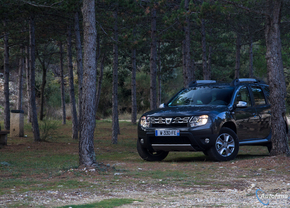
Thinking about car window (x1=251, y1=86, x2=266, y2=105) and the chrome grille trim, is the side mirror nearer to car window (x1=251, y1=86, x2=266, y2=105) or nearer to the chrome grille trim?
car window (x1=251, y1=86, x2=266, y2=105)

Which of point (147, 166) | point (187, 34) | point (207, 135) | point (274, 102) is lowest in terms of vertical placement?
point (147, 166)

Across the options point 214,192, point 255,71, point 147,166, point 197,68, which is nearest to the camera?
point 214,192

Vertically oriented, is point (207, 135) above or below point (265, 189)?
above

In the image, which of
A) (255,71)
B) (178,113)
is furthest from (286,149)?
(255,71)

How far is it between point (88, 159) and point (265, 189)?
356cm

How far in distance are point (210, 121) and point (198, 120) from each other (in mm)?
264

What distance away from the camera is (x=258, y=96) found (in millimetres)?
11078

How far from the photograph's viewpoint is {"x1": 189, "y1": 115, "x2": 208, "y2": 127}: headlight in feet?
29.9

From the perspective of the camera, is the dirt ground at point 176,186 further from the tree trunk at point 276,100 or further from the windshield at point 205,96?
the windshield at point 205,96

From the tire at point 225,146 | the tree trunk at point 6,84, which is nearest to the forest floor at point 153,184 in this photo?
the tire at point 225,146

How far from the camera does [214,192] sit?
595 cm

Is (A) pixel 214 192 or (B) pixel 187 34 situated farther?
(B) pixel 187 34

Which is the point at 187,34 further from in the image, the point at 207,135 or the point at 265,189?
the point at 265,189

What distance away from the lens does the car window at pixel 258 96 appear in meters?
11.0
